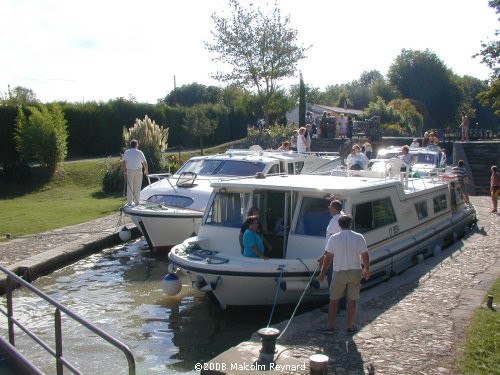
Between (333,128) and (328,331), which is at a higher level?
(333,128)

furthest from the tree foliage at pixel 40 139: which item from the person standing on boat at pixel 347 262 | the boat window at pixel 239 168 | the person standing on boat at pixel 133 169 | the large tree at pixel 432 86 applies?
the large tree at pixel 432 86

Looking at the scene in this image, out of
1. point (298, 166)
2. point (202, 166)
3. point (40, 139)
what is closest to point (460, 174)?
point (298, 166)

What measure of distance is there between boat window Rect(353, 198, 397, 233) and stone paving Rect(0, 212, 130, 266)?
6.90 meters

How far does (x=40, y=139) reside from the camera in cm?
2536

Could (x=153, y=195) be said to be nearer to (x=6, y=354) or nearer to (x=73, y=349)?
(x=73, y=349)

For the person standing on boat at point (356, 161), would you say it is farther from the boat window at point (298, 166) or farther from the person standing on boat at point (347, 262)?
the person standing on boat at point (347, 262)

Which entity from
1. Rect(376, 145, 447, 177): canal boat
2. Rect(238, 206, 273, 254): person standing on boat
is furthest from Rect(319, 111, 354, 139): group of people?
Rect(238, 206, 273, 254): person standing on boat

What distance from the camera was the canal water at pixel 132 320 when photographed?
Answer: 7.81m

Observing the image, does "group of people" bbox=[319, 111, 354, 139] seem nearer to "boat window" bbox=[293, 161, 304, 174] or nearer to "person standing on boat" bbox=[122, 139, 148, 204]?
"boat window" bbox=[293, 161, 304, 174]

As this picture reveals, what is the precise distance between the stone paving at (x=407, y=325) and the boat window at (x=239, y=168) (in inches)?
226

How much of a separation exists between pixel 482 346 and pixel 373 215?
4.01m

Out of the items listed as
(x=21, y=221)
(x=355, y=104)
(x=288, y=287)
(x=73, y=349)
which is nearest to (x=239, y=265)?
(x=288, y=287)

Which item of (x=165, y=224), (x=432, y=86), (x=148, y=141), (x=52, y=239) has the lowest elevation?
(x=52, y=239)

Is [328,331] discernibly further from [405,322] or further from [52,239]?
[52,239]
